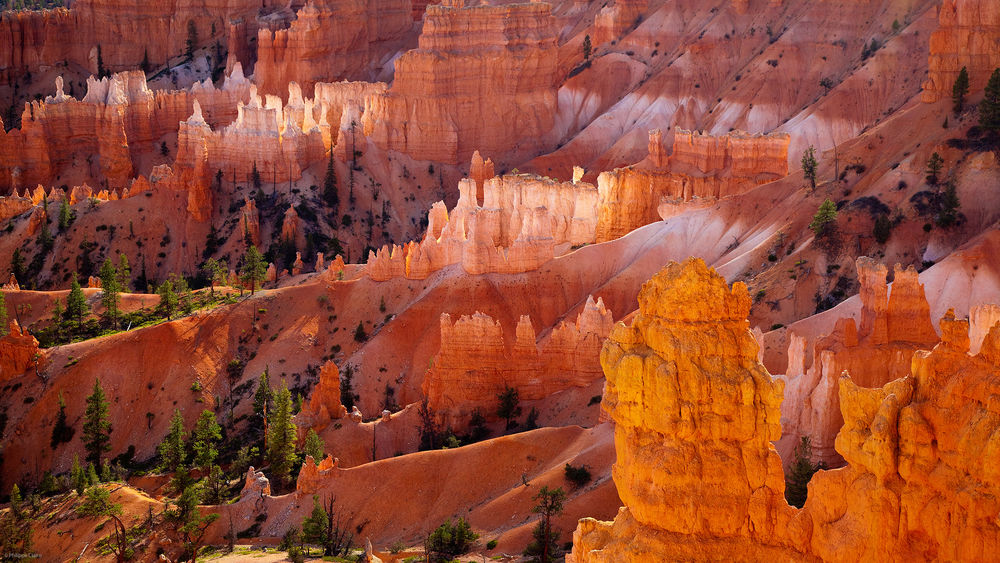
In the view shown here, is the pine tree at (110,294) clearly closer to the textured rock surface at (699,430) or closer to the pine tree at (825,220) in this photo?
the pine tree at (825,220)

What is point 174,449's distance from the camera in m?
64.2

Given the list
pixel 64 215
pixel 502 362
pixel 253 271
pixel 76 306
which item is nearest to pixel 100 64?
pixel 64 215

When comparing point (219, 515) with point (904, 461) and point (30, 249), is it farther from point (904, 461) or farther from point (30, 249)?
point (30, 249)

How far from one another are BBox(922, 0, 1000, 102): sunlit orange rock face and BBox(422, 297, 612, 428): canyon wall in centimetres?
2375

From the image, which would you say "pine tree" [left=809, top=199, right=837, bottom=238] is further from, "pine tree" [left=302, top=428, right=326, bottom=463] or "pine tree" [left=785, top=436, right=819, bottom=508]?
"pine tree" [left=302, top=428, right=326, bottom=463]

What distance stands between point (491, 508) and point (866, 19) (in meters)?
73.2

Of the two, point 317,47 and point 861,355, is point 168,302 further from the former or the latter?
point 317,47

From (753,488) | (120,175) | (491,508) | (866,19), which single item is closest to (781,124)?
(866,19)

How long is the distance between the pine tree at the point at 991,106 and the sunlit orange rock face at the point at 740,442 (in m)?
40.9

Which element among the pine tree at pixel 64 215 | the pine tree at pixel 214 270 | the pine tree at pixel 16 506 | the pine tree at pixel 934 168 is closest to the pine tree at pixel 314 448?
the pine tree at pixel 16 506

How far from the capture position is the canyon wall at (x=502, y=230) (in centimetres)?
7856

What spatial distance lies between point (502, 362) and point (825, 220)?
56.4 ft

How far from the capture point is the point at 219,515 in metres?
56.0

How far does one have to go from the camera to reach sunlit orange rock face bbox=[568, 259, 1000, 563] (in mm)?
25922
